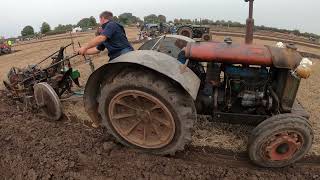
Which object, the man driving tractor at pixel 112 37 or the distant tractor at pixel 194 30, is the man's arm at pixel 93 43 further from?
the distant tractor at pixel 194 30

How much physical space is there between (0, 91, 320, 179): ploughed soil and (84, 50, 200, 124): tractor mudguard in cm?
58

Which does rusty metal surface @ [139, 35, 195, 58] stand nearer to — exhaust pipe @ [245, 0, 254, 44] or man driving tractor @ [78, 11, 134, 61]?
man driving tractor @ [78, 11, 134, 61]

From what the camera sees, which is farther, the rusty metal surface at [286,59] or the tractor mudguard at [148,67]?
the rusty metal surface at [286,59]

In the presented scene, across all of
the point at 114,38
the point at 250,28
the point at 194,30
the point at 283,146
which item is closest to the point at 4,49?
the point at 194,30

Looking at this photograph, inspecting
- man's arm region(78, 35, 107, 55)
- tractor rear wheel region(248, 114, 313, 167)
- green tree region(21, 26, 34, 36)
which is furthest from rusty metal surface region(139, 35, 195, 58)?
green tree region(21, 26, 34, 36)

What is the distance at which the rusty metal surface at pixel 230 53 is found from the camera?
4719 millimetres

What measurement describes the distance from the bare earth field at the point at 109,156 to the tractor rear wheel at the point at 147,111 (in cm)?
20

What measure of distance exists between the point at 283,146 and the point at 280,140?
0.12 meters

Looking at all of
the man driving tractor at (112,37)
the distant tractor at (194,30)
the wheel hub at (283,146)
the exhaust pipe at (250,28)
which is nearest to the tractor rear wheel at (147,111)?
the wheel hub at (283,146)

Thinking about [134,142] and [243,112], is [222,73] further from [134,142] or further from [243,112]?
[134,142]

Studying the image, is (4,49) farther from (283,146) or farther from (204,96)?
(283,146)

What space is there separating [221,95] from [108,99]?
1.56 metres

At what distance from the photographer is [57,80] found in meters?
6.54

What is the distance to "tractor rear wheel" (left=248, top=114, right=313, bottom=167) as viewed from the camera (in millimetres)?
4301
